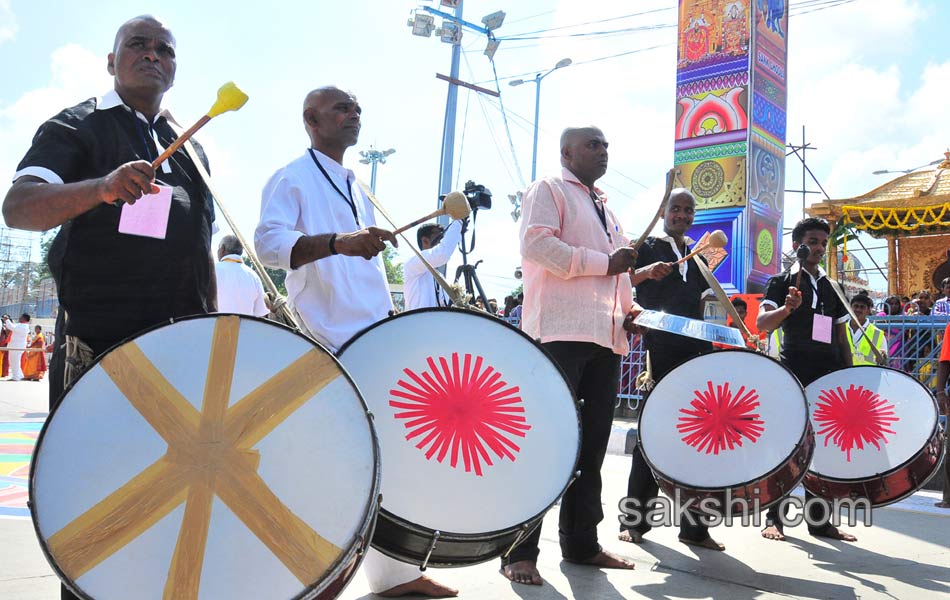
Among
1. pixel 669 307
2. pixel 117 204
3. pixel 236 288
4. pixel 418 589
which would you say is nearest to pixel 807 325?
pixel 669 307

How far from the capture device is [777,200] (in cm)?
1458

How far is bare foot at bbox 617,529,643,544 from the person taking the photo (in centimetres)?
416

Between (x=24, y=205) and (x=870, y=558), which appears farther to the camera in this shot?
(x=870, y=558)

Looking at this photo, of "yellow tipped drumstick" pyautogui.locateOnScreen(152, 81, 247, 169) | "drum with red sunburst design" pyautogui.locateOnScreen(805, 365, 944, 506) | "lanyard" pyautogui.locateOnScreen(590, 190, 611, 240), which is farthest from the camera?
"drum with red sunburst design" pyautogui.locateOnScreen(805, 365, 944, 506)

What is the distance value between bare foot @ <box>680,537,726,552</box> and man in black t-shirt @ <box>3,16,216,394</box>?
113 inches

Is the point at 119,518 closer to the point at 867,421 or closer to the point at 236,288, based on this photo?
the point at 867,421

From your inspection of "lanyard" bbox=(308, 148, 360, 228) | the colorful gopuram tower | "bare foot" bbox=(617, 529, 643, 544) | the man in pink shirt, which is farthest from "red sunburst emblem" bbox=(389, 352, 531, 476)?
the colorful gopuram tower

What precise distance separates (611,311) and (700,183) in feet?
37.6

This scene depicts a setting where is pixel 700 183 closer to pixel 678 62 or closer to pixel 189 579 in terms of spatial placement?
pixel 678 62

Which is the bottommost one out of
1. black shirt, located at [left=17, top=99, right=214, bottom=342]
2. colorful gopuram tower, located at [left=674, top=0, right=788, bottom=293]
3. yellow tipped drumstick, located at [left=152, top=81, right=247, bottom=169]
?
black shirt, located at [left=17, top=99, right=214, bottom=342]

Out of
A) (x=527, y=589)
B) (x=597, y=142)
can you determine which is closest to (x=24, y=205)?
(x=527, y=589)

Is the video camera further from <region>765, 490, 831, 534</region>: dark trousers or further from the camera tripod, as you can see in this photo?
<region>765, 490, 831, 534</region>: dark trousers

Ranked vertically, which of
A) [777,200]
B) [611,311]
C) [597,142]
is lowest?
[611,311]

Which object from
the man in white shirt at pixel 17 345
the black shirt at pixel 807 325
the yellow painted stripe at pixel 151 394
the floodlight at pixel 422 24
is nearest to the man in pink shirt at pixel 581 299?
the black shirt at pixel 807 325
